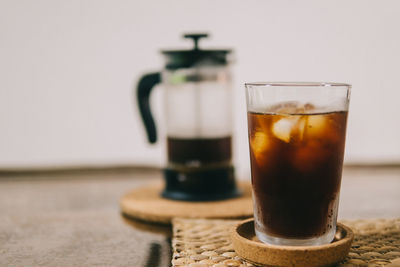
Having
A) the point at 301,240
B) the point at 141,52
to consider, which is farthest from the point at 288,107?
the point at 141,52

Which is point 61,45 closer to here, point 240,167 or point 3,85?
point 3,85

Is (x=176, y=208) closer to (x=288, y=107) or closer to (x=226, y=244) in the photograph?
(x=226, y=244)

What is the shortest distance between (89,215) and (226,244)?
0.41 m

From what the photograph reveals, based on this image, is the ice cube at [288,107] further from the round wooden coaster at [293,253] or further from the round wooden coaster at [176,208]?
the round wooden coaster at [176,208]

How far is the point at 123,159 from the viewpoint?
85.0 inches

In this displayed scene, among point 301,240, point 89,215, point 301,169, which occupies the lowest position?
point 89,215

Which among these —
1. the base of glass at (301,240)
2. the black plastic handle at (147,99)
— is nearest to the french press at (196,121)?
the black plastic handle at (147,99)

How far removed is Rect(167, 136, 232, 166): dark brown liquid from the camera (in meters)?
1.29

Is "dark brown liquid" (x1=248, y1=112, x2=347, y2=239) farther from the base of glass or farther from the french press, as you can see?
the french press

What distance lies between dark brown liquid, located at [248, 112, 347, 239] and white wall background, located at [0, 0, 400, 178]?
48.9 inches

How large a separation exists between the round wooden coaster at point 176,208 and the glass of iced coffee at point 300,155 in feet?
0.98

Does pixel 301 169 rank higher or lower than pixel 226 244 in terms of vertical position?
higher

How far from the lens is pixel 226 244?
3.02ft

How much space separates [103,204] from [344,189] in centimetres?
65
